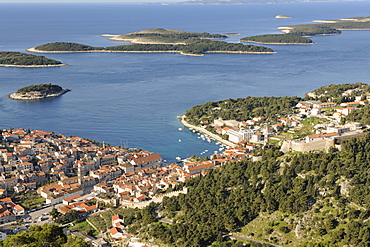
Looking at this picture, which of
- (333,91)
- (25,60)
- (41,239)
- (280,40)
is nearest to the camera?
(41,239)

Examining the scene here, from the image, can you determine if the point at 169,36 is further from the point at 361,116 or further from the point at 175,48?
the point at 361,116

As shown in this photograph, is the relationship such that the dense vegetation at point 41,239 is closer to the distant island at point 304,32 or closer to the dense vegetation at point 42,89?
the dense vegetation at point 42,89

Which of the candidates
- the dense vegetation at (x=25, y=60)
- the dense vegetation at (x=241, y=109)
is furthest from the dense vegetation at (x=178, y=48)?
the dense vegetation at (x=241, y=109)

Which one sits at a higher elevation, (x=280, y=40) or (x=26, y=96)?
(x=280, y=40)

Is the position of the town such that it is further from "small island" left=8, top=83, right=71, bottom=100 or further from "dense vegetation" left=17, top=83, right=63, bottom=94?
"dense vegetation" left=17, top=83, right=63, bottom=94

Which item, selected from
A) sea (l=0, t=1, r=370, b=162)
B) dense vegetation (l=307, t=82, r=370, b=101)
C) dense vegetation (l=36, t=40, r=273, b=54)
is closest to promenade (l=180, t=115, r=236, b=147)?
sea (l=0, t=1, r=370, b=162)

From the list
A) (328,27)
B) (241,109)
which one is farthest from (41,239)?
(328,27)
